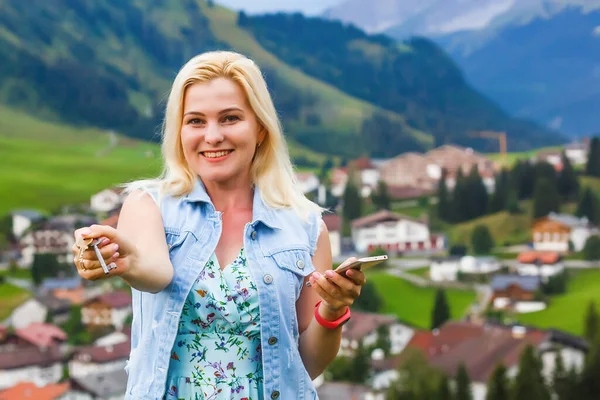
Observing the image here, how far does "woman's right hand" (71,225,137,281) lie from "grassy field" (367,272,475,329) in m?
46.2

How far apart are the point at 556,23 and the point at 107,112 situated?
65914 millimetres

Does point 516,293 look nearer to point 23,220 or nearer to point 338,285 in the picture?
point 23,220

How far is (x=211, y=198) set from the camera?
2066mm

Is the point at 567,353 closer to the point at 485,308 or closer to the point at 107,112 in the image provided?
the point at 485,308

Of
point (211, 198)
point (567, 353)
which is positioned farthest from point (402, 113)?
point (211, 198)

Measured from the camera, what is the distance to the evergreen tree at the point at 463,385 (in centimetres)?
3288

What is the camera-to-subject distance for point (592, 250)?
58.8 meters

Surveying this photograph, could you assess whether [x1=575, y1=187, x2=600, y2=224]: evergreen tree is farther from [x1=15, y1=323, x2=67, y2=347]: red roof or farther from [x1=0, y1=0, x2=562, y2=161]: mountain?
[x1=15, y1=323, x2=67, y2=347]: red roof

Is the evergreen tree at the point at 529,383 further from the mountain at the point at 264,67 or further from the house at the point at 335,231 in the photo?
the mountain at the point at 264,67

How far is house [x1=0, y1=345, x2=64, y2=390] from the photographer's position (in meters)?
41.6

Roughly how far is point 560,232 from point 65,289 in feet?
101

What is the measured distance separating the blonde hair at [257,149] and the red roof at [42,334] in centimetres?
4371

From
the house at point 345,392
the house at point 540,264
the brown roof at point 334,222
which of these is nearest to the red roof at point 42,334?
the house at point 345,392

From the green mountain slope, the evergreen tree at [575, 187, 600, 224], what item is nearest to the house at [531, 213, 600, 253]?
the evergreen tree at [575, 187, 600, 224]
